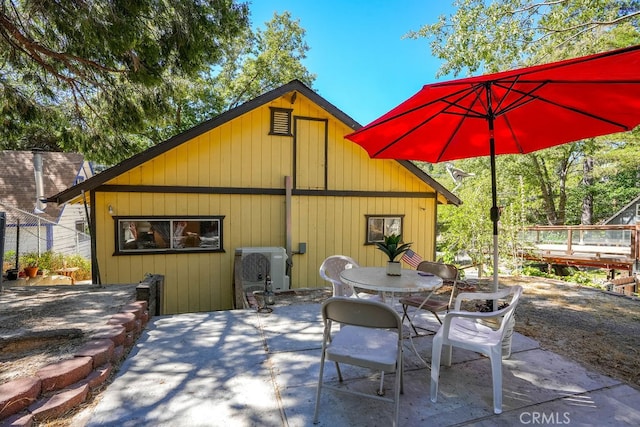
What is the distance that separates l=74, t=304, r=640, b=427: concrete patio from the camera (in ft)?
7.20

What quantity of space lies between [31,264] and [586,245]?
60.7 ft

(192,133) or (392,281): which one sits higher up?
(192,133)

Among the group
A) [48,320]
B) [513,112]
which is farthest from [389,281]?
[48,320]

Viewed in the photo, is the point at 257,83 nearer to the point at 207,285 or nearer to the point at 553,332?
the point at 207,285

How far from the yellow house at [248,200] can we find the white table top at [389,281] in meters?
3.35

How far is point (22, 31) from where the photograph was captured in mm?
4762

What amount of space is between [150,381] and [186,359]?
42 cm

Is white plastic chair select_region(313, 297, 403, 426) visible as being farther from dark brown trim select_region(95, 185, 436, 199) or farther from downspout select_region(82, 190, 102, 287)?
downspout select_region(82, 190, 102, 287)

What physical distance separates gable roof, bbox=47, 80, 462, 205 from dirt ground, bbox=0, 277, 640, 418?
5.30 feet

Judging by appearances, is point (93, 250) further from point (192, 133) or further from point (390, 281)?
point (390, 281)

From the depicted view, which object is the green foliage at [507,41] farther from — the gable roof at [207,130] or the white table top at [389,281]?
the white table top at [389,281]

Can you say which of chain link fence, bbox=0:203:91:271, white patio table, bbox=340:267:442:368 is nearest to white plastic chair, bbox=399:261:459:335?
white patio table, bbox=340:267:442:368

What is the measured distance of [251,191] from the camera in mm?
6387

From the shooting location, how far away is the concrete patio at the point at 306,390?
2193 millimetres
